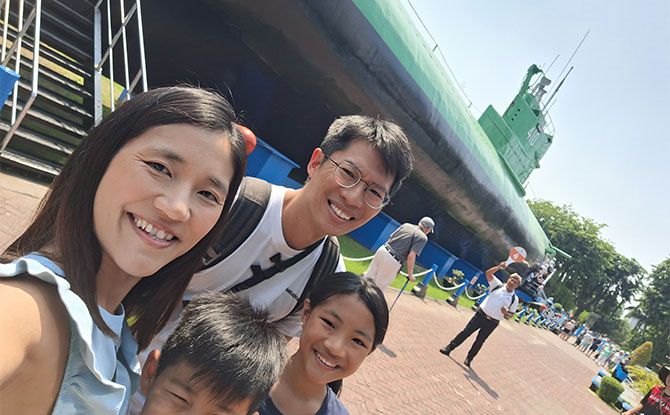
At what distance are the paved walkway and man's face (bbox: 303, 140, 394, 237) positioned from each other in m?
3.12

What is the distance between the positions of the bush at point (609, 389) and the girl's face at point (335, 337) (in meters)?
14.7

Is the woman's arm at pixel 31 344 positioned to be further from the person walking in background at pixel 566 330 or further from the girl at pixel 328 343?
the person walking in background at pixel 566 330

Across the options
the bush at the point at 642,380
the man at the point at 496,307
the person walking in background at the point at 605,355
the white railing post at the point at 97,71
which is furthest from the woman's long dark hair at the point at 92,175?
the person walking in background at the point at 605,355

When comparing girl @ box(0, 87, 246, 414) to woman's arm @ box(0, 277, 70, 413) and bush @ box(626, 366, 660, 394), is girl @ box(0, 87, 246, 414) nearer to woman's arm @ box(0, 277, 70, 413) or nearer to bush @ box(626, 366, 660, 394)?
woman's arm @ box(0, 277, 70, 413)

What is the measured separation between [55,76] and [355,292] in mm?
5823

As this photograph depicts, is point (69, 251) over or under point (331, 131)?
under

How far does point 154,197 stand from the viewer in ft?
3.78

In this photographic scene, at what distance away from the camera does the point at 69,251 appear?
1.11m

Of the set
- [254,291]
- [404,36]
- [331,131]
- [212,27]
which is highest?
[404,36]

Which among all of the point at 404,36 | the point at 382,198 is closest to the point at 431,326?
the point at 404,36

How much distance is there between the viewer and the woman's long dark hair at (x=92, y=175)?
1108mm

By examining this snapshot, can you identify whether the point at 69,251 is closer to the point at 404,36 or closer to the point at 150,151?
the point at 150,151

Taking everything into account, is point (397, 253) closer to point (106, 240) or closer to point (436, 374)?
point (436, 374)

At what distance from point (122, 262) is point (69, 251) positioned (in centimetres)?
13
